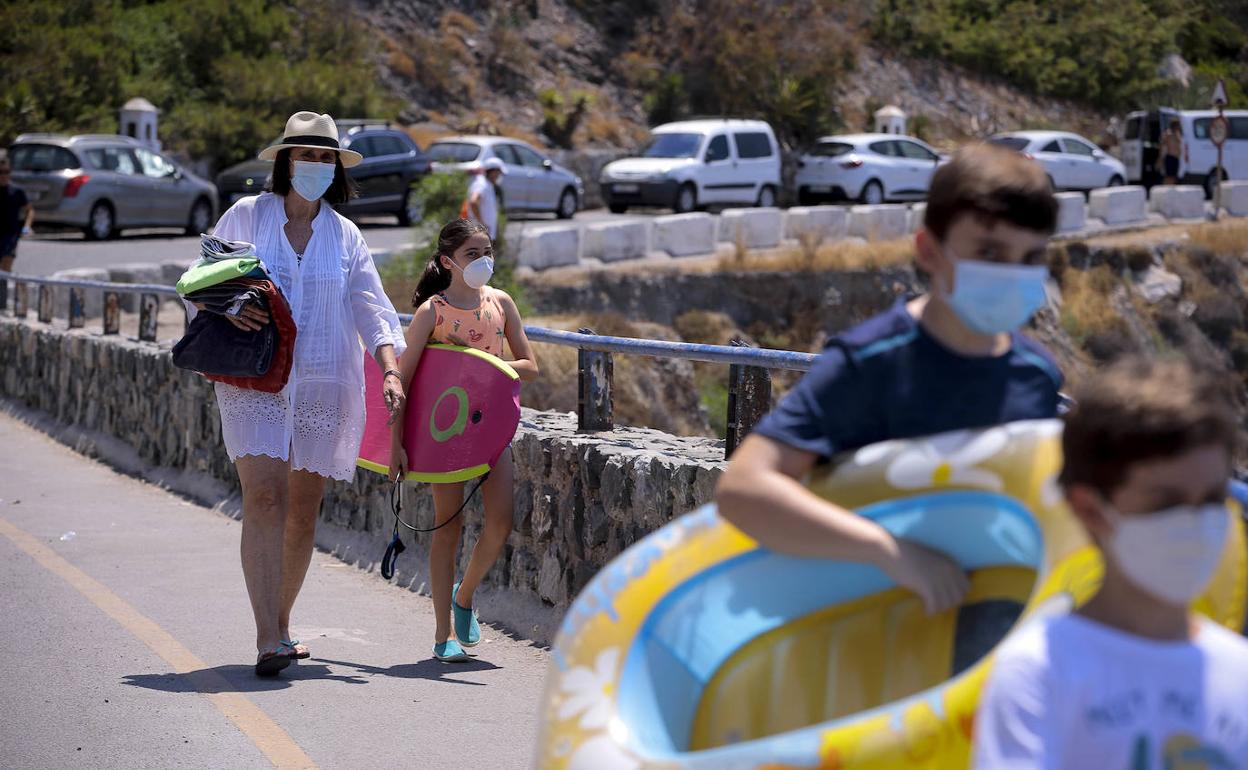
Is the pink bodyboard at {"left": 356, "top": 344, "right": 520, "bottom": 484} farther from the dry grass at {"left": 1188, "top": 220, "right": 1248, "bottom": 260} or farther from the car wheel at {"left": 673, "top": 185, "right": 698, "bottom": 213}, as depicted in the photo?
the dry grass at {"left": 1188, "top": 220, "right": 1248, "bottom": 260}

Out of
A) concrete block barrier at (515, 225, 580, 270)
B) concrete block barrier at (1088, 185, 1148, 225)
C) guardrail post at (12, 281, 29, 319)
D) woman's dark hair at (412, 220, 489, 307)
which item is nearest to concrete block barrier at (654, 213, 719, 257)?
concrete block barrier at (515, 225, 580, 270)

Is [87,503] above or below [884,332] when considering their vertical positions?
below

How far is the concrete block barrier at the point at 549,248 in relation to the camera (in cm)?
2628

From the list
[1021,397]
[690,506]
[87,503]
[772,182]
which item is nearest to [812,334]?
[772,182]

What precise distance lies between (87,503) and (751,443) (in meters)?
8.81

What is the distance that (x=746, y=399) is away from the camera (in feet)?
20.9

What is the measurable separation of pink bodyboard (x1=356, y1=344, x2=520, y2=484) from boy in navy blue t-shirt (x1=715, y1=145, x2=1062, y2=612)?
3792mm

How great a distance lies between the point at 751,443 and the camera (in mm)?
2818

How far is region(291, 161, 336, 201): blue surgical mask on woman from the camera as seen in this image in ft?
21.5

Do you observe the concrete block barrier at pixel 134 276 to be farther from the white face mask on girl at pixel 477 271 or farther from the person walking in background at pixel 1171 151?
the person walking in background at pixel 1171 151

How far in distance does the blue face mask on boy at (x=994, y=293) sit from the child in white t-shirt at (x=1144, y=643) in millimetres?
539

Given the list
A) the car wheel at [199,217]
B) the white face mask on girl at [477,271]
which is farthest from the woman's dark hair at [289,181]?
the car wheel at [199,217]

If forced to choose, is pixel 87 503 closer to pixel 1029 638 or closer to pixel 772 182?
pixel 1029 638

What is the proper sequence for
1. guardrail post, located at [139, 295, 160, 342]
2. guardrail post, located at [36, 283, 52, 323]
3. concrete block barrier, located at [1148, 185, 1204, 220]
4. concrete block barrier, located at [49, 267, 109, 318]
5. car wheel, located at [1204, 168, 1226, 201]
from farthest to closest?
car wheel, located at [1204, 168, 1226, 201] → concrete block barrier, located at [1148, 185, 1204, 220] → concrete block barrier, located at [49, 267, 109, 318] → guardrail post, located at [36, 283, 52, 323] → guardrail post, located at [139, 295, 160, 342]
